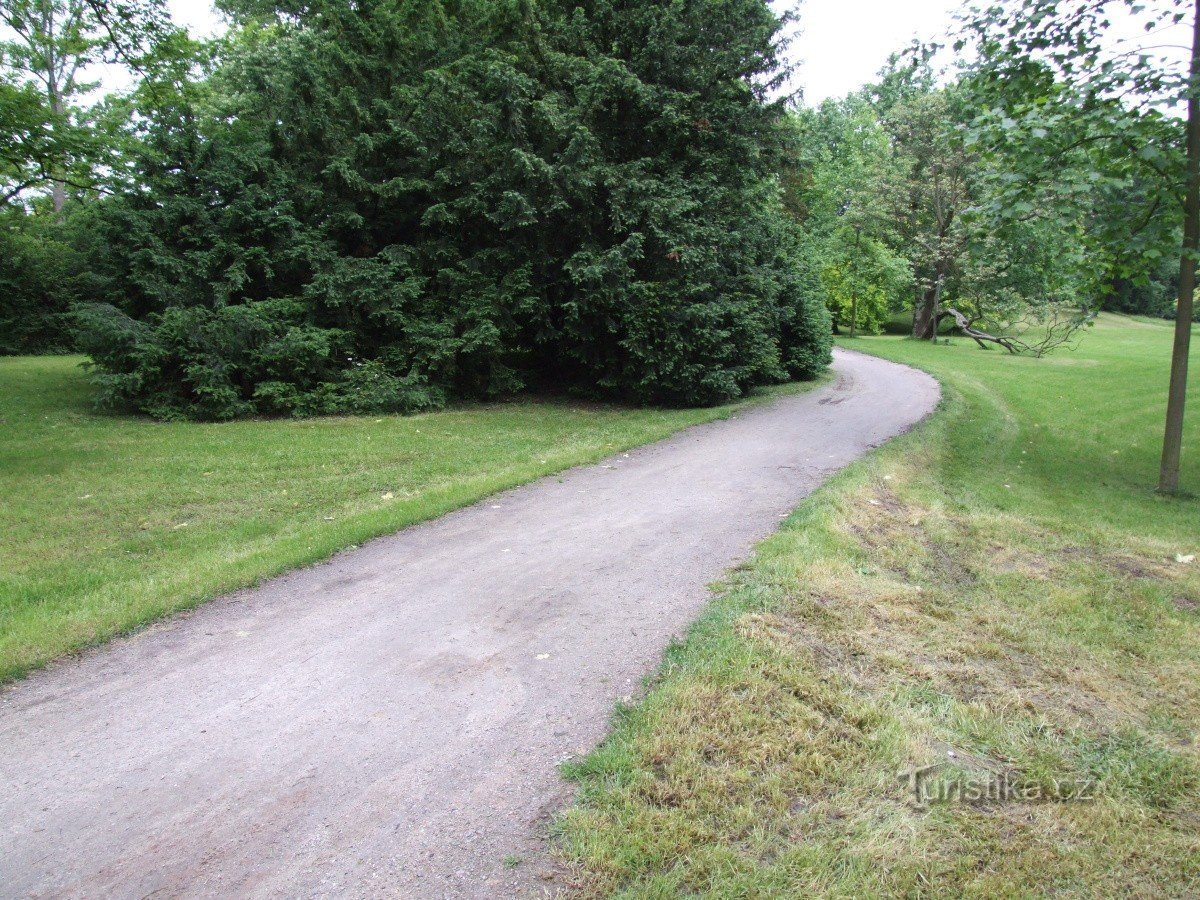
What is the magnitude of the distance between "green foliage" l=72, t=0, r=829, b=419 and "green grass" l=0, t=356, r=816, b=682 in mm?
1200

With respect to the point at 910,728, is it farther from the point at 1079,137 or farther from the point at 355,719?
the point at 1079,137

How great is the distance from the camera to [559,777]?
118 inches

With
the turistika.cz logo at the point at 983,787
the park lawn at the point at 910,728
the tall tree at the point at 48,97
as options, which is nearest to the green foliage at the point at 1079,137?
the park lawn at the point at 910,728

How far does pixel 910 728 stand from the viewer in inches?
129

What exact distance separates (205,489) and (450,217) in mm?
7687

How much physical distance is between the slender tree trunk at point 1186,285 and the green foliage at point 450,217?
6.52 m

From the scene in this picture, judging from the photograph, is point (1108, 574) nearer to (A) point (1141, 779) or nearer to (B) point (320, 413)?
(A) point (1141, 779)

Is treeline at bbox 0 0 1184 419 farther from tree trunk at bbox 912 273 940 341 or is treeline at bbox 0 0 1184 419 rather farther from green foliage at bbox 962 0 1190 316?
tree trunk at bbox 912 273 940 341

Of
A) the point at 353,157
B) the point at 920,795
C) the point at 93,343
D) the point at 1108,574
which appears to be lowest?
the point at 1108,574

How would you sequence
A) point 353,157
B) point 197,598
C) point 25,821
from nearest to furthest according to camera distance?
point 25,821, point 197,598, point 353,157

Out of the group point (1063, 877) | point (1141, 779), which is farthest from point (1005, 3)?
point (1063, 877)

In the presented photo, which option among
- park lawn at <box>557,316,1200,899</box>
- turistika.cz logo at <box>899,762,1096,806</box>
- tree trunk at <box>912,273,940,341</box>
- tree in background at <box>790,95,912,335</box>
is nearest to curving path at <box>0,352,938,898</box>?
park lawn at <box>557,316,1200,899</box>

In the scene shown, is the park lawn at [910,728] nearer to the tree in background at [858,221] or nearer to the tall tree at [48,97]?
the tall tree at [48,97]

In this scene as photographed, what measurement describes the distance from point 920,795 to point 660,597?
225cm
